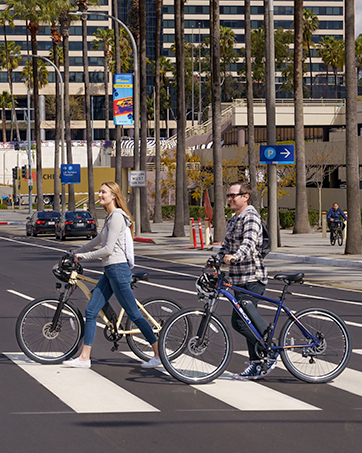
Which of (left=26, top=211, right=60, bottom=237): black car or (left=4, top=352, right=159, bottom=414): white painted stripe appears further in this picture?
(left=26, top=211, right=60, bottom=237): black car

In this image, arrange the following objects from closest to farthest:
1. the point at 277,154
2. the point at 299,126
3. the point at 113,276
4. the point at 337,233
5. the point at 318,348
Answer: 1. the point at 318,348
2. the point at 113,276
3. the point at 277,154
4. the point at 337,233
5. the point at 299,126

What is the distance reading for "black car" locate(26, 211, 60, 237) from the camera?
1667 inches

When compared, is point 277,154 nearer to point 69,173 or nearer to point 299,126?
point 299,126

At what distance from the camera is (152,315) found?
875 cm

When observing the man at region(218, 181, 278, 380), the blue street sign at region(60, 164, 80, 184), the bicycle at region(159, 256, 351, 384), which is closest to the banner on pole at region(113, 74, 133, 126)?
the blue street sign at region(60, 164, 80, 184)

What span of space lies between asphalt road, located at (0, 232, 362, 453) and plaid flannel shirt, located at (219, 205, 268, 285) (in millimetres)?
1099

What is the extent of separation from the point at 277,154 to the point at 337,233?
7676 mm

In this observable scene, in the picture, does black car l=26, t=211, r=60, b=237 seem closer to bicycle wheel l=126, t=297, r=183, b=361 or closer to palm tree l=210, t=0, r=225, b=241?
palm tree l=210, t=0, r=225, b=241

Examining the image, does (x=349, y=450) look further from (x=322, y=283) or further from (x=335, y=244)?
(x=335, y=244)

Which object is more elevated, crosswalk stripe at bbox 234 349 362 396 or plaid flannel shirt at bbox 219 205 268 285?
plaid flannel shirt at bbox 219 205 268 285

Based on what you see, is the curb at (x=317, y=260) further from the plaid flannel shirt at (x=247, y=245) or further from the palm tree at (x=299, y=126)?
the plaid flannel shirt at (x=247, y=245)

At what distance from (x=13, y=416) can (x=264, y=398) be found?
232cm

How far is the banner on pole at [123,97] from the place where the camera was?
3491cm

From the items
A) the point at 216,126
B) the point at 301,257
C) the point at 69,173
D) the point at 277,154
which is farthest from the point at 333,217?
the point at 69,173
